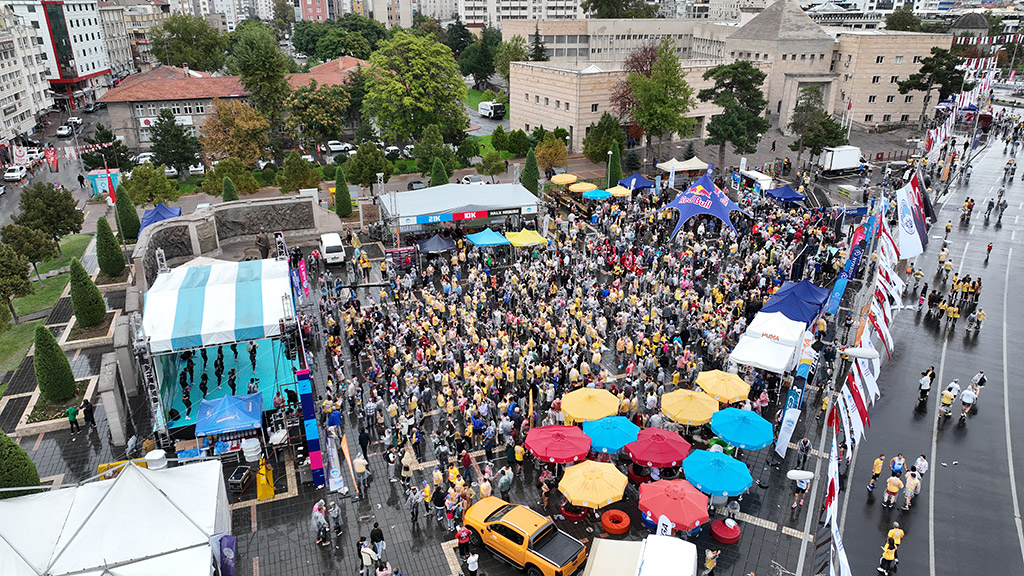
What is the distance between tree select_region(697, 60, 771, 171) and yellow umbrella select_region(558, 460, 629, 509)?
3703 centimetres

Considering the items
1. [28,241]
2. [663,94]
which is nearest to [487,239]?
[28,241]

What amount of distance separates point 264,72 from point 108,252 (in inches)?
1106

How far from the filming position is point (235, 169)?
43.4 metres

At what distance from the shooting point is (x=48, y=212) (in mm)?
34969

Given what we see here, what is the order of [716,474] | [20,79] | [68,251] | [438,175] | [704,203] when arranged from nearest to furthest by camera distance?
[716,474]
[704,203]
[68,251]
[438,175]
[20,79]

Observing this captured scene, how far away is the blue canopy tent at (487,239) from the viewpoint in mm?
32562

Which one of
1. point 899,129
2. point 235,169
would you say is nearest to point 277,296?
point 235,169

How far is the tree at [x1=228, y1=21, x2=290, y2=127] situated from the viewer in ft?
180

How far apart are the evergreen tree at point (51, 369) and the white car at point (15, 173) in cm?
3925

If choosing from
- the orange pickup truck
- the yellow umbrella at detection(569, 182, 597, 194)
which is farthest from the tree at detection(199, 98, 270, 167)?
the orange pickup truck

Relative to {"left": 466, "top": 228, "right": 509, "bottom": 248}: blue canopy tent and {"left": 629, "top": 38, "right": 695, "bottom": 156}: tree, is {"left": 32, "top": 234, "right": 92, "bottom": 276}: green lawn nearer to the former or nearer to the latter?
{"left": 466, "top": 228, "right": 509, "bottom": 248}: blue canopy tent

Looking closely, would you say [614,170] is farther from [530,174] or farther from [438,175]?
[438,175]

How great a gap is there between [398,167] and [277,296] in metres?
36.2

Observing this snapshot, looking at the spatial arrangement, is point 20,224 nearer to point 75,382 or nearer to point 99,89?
point 75,382
